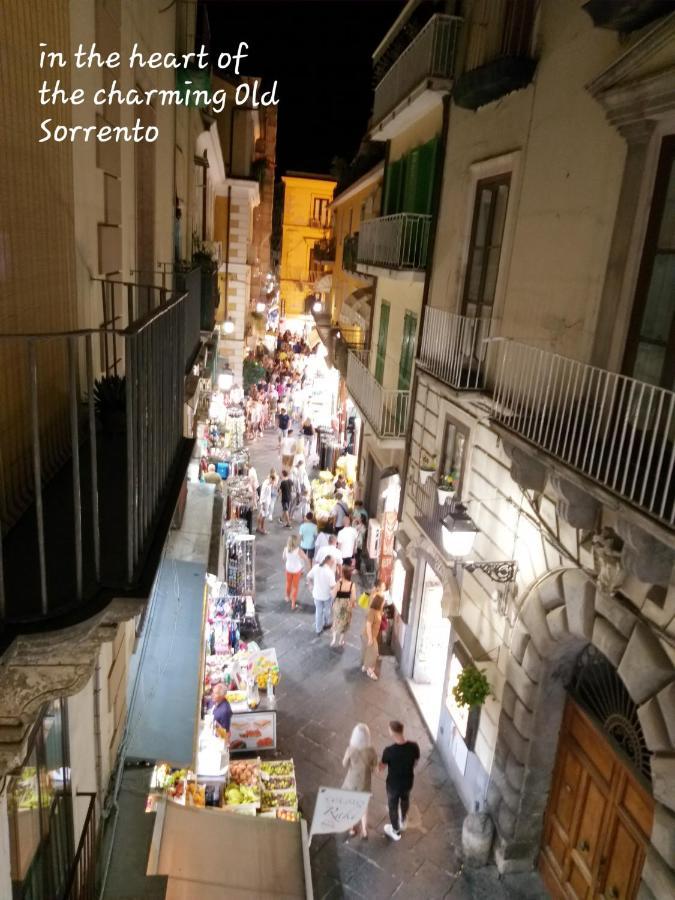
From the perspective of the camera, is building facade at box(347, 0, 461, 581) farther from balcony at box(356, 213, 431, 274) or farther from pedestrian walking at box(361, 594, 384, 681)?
pedestrian walking at box(361, 594, 384, 681)

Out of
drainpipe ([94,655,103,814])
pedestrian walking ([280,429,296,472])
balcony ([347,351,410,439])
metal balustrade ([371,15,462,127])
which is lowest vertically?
pedestrian walking ([280,429,296,472])

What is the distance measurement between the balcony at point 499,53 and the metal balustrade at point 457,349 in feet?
9.28

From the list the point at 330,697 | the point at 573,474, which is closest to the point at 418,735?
the point at 330,697

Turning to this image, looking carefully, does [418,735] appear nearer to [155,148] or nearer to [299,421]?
[155,148]

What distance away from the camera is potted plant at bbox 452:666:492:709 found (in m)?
8.23

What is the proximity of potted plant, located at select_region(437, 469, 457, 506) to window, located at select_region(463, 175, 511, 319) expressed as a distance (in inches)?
97.4

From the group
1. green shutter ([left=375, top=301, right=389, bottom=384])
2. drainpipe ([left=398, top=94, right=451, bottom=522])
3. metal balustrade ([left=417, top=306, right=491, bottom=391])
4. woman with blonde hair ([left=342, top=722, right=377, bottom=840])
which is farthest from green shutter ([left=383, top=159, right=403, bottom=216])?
woman with blonde hair ([left=342, top=722, right=377, bottom=840])

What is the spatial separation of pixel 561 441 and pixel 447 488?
3.66 meters

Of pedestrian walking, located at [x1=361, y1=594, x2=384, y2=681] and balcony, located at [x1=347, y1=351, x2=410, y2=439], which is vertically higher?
balcony, located at [x1=347, y1=351, x2=410, y2=439]

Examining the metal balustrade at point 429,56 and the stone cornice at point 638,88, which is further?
the metal balustrade at point 429,56

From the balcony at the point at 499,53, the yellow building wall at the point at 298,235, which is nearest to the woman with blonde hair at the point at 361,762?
the balcony at the point at 499,53

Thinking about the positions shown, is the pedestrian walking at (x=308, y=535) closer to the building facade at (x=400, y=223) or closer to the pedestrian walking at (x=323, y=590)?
the building facade at (x=400, y=223)

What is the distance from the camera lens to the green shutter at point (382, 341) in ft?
51.0

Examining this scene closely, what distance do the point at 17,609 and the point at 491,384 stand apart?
7262mm
